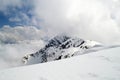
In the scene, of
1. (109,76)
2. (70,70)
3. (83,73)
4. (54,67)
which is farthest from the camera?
(54,67)

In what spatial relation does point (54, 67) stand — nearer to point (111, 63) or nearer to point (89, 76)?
point (89, 76)

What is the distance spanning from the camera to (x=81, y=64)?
7805 millimetres

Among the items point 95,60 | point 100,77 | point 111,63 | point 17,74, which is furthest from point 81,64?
point 17,74

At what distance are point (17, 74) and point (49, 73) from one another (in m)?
1.42

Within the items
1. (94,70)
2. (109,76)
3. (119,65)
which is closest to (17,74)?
(94,70)

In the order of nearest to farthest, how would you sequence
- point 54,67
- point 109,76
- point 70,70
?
1. point 109,76
2. point 70,70
3. point 54,67

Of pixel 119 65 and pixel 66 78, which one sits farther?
pixel 119 65

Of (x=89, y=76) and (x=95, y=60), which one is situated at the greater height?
(x=95, y=60)

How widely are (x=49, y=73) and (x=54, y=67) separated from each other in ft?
2.82

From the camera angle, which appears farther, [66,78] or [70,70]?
[70,70]

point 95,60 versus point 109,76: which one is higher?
point 95,60

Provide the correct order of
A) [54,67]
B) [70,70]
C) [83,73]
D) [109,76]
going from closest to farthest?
[109,76]
[83,73]
[70,70]
[54,67]

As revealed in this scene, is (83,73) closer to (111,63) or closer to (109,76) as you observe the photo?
(109,76)

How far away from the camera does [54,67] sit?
7.76 metres
